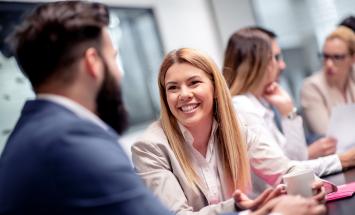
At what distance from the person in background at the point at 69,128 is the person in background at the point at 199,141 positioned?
51 cm

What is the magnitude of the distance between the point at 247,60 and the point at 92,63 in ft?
4.36

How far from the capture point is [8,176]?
836 millimetres

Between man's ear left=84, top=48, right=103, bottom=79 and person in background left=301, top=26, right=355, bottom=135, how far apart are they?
2.04 m

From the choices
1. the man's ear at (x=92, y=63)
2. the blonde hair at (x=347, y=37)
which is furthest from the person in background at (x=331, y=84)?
the man's ear at (x=92, y=63)

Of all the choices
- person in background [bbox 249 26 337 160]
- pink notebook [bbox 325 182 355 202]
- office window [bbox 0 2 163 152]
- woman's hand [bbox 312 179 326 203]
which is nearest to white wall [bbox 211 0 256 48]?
office window [bbox 0 2 163 152]

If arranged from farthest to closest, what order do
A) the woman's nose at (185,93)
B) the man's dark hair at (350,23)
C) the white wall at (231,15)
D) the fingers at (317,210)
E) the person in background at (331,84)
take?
the white wall at (231,15)
the man's dark hair at (350,23)
the person in background at (331,84)
the woman's nose at (185,93)
the fingers at (317,210)

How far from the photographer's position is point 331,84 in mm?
2701

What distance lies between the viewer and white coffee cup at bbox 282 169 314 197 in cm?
116

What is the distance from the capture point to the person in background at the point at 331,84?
2.64 meters

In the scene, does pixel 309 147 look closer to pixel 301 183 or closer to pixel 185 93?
pixel 185 93

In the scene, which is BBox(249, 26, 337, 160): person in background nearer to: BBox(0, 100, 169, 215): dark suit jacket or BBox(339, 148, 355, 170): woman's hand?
BBox(339, 148, 355, 170): woman's hand

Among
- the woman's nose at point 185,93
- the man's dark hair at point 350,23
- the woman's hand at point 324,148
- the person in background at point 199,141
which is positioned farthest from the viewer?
the man's dark hair at point 350,23

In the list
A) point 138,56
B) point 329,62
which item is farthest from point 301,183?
point 138,56

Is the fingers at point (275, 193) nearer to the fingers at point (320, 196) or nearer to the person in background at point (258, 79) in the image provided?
the fingers at point (320, 196)
